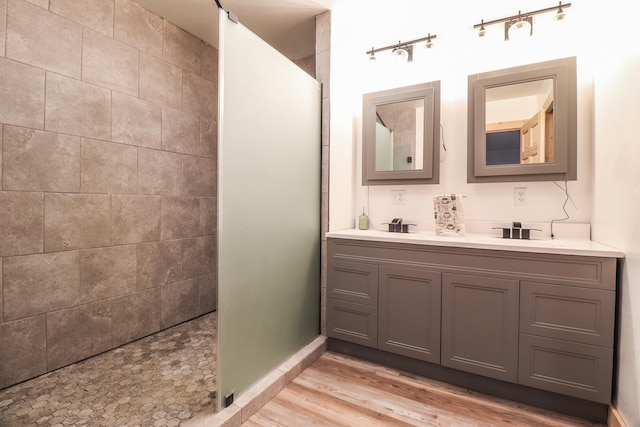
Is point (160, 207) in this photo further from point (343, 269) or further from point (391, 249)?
point (391, 249)

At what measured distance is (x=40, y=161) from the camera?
1.85 metres

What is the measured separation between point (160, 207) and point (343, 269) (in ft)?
5.40

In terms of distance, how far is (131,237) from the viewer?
236 centimetres

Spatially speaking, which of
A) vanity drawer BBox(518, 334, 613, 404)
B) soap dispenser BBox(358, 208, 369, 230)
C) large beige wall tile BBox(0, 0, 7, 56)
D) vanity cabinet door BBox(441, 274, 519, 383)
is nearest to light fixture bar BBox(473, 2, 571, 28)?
soap dispenser BBox(358, 208, 369, 230)

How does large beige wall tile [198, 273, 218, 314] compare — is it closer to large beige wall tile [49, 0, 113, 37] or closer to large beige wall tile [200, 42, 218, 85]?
large beige wall tile [200, 42, 218, 85]

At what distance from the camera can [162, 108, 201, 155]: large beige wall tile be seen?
261cm

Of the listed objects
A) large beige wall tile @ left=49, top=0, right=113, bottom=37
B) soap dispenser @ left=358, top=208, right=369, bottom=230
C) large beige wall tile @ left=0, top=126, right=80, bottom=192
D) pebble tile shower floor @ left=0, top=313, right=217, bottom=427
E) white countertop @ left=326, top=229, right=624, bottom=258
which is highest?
large beige wall tile @ left=49, top=0, right=113, bottom=37

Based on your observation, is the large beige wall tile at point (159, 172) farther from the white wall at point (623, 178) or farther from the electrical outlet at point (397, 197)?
the white wall at point (623, 178)

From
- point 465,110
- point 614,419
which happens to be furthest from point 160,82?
point 614,419

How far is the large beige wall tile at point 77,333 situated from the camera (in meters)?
1.93

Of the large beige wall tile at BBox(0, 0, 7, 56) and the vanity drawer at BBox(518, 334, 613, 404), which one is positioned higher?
the large beige wall tile at BBox(0, 0, 7, 56)

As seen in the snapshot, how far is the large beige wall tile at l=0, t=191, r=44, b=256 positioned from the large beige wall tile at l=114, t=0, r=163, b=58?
4.33ft

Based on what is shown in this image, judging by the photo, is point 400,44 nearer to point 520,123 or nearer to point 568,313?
point 520,123

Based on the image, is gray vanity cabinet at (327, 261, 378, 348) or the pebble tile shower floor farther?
gray vanity cabinet at (327, 261, 378, 348)
